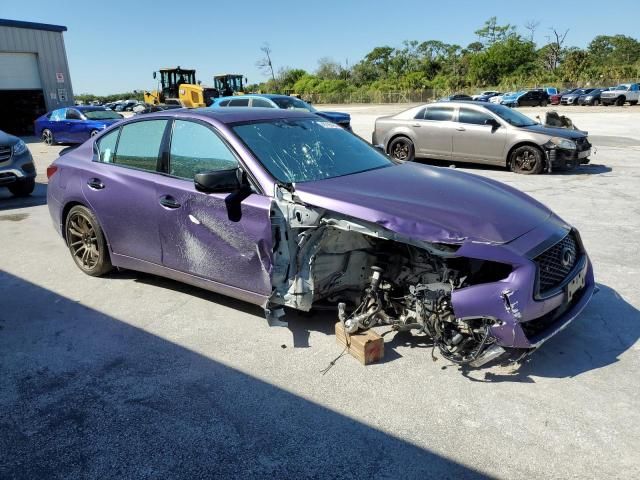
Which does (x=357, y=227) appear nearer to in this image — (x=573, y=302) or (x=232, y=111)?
(x=573, y=302)

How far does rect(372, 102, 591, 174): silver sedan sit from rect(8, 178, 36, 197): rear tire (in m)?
6.85

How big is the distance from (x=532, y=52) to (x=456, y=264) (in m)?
90.0

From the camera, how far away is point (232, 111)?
449cm

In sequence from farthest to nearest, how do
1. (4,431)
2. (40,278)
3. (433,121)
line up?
(433,121) → (40,278) → (4,431)

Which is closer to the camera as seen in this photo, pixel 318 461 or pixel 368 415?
pixel 318 461

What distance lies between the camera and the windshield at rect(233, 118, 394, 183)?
382 cm

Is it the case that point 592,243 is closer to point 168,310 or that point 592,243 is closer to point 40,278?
point 168,310

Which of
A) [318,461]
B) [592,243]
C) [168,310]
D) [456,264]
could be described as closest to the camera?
[318,461]

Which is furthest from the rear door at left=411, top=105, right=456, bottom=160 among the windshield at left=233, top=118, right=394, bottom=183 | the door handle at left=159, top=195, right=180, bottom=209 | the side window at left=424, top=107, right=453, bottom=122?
the door handle at left=159, top=195, right=180, bottom=209

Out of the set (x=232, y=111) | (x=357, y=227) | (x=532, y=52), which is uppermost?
(x=532, y=52)

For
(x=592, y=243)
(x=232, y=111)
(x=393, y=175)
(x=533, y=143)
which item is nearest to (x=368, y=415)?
(x=393, y=175)

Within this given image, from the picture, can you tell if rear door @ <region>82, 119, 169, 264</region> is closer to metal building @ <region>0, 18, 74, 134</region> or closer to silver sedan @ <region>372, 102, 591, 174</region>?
silver sedan @ <region>372, 102, 591, 174</region>

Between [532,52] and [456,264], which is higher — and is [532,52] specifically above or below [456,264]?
above

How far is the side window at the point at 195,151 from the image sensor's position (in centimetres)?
392
